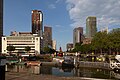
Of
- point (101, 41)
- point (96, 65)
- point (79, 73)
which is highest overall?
point (101, 41)

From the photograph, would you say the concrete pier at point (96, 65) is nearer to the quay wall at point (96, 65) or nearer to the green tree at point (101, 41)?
the quay wall at point (96, 65)

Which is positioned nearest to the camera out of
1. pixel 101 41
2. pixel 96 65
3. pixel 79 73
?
pixel 79 73

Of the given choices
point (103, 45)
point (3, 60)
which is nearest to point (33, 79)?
point (3, 60)

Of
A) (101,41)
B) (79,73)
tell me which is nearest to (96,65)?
(79,73)

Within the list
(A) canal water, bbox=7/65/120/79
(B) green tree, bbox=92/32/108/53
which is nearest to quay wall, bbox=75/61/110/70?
(A) canal water, bbox=7/65/120/79

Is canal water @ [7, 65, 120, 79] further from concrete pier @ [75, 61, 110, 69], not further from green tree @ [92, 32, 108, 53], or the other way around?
green tree @ [92, 32, 108, 53]

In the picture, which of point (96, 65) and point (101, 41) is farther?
point (101, 41)

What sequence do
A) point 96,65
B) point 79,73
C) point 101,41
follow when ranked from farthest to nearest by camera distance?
point 101,41
point 96,65
point 79,73

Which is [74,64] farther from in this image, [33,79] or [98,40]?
[98,40]

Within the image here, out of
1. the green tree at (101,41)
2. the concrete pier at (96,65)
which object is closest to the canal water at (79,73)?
the concrete pier at (96,65)

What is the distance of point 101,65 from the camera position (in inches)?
2702

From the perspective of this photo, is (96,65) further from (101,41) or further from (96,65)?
(101,41)

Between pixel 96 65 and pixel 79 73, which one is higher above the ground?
pixel 96 65

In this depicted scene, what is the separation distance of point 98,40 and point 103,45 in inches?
308
